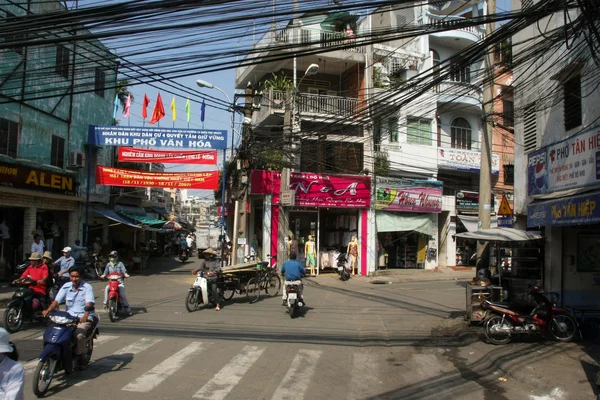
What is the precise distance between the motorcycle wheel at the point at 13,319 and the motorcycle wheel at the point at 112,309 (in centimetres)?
176

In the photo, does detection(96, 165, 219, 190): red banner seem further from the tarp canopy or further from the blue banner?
the tarp canopy

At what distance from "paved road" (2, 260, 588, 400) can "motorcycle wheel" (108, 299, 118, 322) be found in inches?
11.1

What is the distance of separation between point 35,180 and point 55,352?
1373cm

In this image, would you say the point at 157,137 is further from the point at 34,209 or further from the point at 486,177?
the point at 486,177

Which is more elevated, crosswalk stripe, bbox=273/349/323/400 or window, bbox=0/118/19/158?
window, bbox=0/118/19/158

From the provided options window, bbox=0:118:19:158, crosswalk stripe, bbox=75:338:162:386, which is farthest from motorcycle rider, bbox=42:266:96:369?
window, bbox=0:118:19:158

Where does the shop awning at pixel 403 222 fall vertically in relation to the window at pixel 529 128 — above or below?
below

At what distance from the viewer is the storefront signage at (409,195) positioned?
75.5 feet

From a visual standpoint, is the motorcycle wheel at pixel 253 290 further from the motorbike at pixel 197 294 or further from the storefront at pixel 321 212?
the storefront at pixel 321 212

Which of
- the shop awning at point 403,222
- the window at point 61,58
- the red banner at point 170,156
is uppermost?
the window at point 61,58

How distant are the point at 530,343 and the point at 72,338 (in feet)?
25.7

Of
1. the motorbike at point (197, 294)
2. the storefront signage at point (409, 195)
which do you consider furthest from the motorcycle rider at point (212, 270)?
the storefront signage at point (409, 195)

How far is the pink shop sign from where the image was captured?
2145cm

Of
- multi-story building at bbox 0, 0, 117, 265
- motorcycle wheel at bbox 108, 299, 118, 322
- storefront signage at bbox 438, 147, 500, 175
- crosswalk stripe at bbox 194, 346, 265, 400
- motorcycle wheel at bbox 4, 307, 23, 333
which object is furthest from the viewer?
storefront signage at bbox 438, 147, 500, 175
